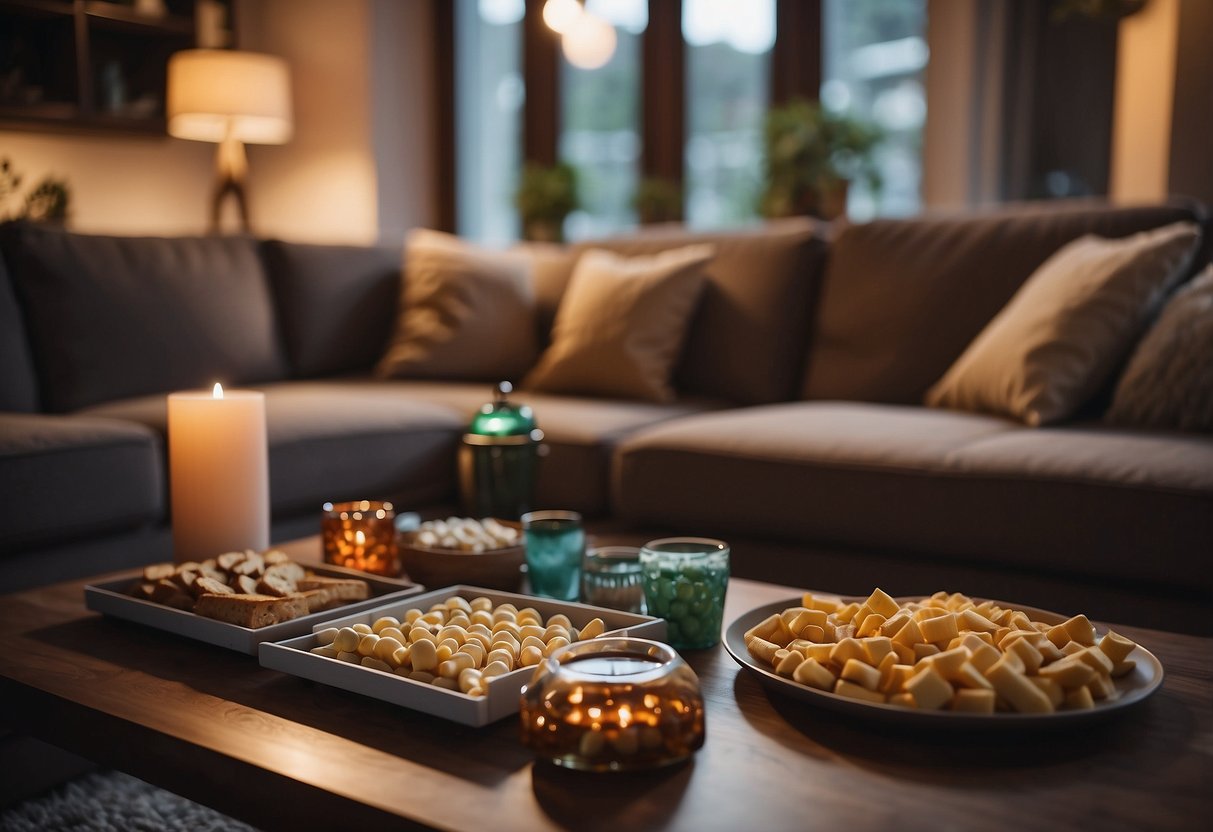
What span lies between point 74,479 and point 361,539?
0.83 m

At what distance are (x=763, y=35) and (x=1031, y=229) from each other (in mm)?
2628

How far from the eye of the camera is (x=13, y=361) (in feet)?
7.93


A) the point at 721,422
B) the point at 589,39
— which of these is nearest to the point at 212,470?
the point at 721,422

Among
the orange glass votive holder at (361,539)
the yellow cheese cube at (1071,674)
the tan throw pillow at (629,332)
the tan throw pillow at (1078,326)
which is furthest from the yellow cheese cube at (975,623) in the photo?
the tan throw pillow at (629,332)

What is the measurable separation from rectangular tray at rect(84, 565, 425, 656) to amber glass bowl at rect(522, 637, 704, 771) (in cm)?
38

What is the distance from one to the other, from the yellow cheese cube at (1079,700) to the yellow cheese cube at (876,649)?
0.46ft

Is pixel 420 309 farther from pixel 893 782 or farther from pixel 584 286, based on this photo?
pixel 893 782

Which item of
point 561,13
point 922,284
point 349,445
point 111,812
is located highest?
point 561,13

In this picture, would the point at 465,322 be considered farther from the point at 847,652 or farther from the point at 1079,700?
the point at 1079,700

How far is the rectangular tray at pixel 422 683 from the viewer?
0.89 m

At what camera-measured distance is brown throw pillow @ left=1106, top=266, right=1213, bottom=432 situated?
78.2 inches

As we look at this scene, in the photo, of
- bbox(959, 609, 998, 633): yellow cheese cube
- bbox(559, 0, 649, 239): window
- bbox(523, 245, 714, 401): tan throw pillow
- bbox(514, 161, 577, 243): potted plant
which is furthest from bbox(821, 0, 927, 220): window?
bbox(959, 609, 998, 633): yellow cheese cube

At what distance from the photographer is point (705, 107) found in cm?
504

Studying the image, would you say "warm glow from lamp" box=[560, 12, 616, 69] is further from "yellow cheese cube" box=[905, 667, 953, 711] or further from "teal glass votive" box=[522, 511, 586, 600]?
"yellow cheese cube" box=[905, 667, 953, 711]
